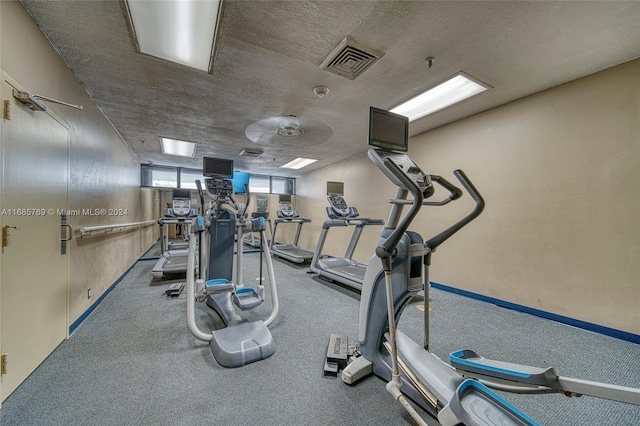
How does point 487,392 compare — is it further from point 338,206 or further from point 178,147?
point 178,147

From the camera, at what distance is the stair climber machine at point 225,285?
1994 mm

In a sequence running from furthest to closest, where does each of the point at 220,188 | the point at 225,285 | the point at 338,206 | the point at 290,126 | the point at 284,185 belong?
1. the point at 284,185
2. the point at 338,206
3. the point at 290,126
4. the point at 220,188
5. the point at 225,285

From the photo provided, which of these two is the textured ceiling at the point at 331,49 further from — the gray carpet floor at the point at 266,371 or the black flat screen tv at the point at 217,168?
the gray carpet floor at the point at 266,371

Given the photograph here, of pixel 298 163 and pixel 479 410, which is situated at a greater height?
pixel 298 163

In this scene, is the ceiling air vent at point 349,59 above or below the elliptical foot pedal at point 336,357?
above

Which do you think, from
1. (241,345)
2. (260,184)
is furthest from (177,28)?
(260,184)

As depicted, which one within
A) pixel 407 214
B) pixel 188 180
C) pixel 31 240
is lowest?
pixel 31 240

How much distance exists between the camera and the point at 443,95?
310 cm

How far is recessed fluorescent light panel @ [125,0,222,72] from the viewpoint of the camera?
174cm

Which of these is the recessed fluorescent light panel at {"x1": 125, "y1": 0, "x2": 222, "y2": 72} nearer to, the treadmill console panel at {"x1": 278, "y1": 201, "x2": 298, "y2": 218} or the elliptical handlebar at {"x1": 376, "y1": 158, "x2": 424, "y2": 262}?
the elliptical handlebar at {"x1": 376, "y1": 158, "x2": 424, "y2": 262}

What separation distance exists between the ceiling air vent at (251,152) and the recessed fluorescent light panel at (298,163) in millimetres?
1090

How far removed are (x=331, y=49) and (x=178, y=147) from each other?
180 inches

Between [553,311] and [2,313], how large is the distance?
4.87 m

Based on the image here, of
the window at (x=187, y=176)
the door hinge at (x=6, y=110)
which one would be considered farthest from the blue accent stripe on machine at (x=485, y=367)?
the window at (x=187, y=176)
